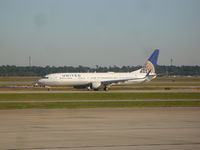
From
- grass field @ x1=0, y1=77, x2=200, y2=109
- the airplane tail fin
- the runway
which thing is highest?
the airplane tail fin

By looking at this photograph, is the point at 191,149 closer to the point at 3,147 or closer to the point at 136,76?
the point at 3,147

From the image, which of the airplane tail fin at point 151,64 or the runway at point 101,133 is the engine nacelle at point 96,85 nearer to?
the airplane tail fin at point 151,64

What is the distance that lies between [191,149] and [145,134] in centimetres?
418

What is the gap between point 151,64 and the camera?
87938 mm

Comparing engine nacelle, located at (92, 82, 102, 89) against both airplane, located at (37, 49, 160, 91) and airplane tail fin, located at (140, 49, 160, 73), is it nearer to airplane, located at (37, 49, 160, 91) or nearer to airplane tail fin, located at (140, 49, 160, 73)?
airplane, located at (37, 49, 160, 91)

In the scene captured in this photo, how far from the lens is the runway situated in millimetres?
16969

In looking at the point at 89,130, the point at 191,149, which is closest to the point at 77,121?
the point at 89,130

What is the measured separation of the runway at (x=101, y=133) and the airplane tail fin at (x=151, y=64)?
5981cm

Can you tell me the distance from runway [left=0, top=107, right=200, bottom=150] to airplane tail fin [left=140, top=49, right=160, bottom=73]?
59.8 metres

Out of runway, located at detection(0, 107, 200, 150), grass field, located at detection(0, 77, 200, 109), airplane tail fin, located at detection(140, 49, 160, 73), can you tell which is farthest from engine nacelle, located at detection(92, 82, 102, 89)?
runway, located at detection(0, 107, 200, 150)

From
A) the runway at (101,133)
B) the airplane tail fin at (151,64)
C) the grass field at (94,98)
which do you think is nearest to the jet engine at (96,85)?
the airplane tail fin at (151,64)

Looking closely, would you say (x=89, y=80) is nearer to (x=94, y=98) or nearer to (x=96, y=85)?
(x=96, y=85)

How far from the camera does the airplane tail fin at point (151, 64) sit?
Result: 8731cm

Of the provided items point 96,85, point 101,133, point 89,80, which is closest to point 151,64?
point 96,85
